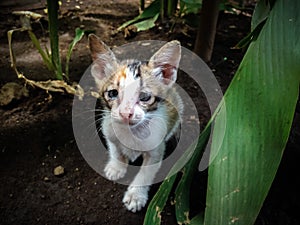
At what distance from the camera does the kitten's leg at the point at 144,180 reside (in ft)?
3.69

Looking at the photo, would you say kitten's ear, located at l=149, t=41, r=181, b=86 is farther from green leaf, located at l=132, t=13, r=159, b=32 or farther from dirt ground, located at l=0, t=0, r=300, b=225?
green leaf, located at l=132, t=13, r=159, b=32

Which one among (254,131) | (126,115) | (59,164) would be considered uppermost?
(254,131)

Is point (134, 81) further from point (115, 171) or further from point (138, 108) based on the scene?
point (115, 171)

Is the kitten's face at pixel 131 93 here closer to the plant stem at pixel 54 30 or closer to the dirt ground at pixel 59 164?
the dirt ground at pixel 59 164

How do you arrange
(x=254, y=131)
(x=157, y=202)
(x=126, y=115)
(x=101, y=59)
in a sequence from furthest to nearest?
(x=101, y=59)
(x=126, y=115)
(x=157, y=202)
(x=254, y=131)

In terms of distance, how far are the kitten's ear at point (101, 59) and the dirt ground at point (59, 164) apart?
324 mm

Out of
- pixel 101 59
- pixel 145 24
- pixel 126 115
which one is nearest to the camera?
pixel 126 115

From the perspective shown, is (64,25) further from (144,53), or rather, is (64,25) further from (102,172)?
(102,172)

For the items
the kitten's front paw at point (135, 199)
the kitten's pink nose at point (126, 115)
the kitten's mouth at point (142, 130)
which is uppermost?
the kitten's pink nose at point (126, 115)

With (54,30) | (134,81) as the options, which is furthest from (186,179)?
(54,30)

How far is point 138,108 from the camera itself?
1.00 metres

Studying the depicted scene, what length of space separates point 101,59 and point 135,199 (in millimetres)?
433

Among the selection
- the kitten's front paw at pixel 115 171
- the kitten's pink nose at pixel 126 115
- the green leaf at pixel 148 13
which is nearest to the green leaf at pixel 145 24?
the green leaf at pixel 148 13

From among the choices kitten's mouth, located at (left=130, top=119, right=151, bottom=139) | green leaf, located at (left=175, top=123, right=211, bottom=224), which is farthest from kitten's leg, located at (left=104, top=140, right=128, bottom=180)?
green leaf, located at (left=175, top=123, right=211, bottom=224)
